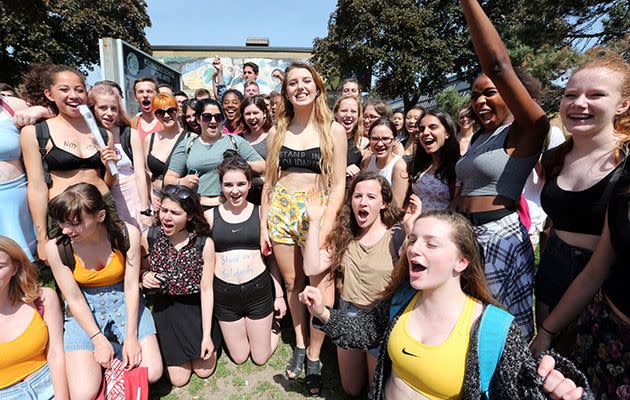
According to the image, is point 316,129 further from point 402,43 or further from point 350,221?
point 402,43

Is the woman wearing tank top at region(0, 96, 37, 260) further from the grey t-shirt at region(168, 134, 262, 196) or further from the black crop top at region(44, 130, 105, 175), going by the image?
the grey t-shirt at region(168, 134, 262, 196)

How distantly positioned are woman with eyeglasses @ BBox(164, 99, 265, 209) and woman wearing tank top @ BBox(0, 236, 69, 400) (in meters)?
1.63

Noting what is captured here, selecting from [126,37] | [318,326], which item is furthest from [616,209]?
[126,37]

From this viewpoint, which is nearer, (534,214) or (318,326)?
(318,326)

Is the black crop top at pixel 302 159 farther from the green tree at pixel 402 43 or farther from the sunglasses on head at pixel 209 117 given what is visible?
the green tree at pixel 402 43

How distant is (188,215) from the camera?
312cm

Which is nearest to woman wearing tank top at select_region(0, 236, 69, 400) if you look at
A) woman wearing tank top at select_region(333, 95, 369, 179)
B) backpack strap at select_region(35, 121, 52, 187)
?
backpack strap at select_region(35, 121, 52, 187)

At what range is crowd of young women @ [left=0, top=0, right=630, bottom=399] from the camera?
171 centimetres

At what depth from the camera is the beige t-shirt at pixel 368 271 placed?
268cm

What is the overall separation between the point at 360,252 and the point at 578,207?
1.47m

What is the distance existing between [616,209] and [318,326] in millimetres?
1700

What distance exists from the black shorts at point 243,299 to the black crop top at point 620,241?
269 cm

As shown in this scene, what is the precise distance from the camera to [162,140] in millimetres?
4316

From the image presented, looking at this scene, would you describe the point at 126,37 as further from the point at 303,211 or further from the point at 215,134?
the point at 303,211
